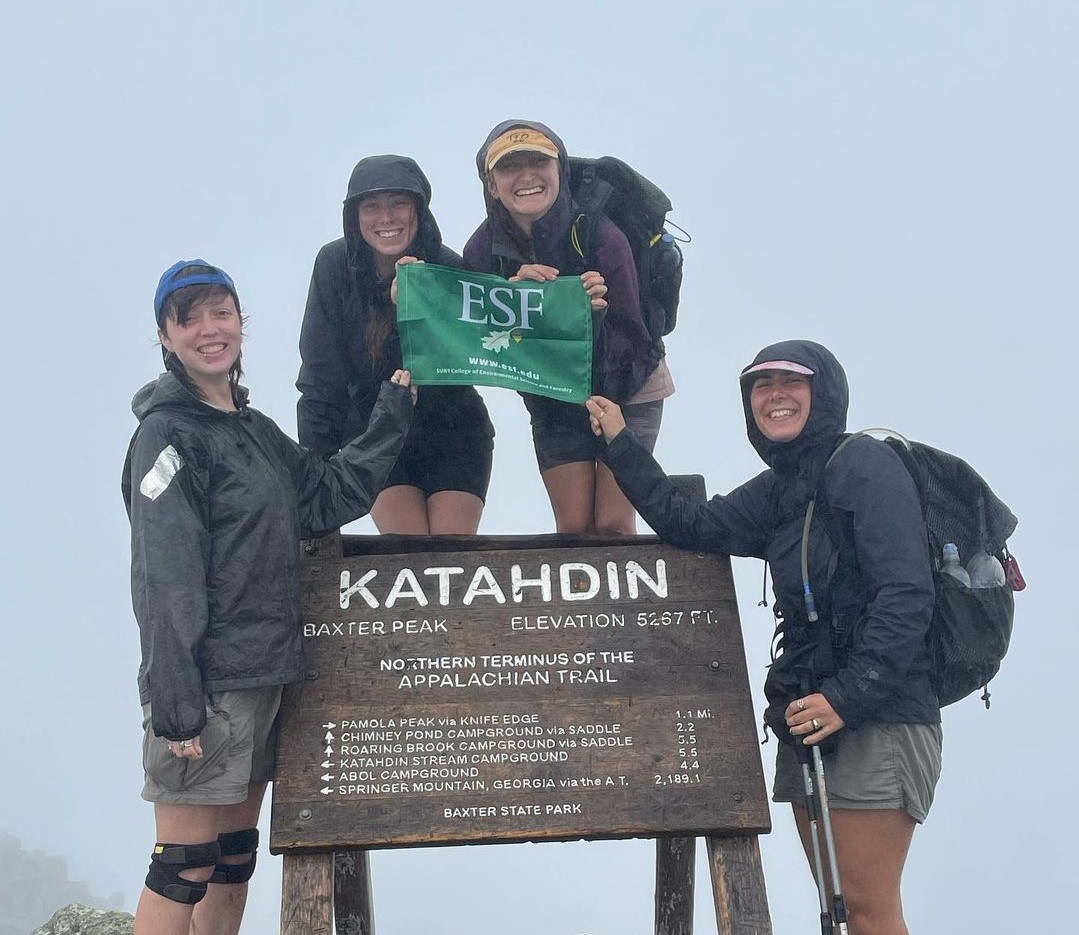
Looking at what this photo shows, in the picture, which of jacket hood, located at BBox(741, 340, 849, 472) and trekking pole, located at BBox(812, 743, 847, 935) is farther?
jacket hood, located at BBox(741, 340, 849, 472)

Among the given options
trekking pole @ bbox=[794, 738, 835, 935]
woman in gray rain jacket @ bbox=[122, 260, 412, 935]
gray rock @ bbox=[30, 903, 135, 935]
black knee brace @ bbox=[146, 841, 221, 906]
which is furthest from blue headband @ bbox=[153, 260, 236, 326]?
gray rock @ bbox=[30, 903, 135, 935]

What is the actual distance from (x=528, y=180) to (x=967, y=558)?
9.43ft

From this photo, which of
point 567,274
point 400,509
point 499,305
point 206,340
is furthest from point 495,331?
point 206,340

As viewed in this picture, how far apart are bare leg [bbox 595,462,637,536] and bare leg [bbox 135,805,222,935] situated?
2.55m

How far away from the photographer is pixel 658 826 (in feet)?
14.9

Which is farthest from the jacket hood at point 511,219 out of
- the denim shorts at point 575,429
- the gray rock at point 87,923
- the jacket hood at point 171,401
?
the gray rock at point 87,923

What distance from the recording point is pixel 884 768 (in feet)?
15.2

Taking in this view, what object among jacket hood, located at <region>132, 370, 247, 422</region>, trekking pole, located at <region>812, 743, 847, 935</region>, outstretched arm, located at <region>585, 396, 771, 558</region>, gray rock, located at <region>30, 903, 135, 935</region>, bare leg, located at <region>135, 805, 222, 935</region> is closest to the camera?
bare leg, located at <region>135, 805, 222, 935</region>

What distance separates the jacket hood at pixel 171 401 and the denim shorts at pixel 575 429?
191 centimetres

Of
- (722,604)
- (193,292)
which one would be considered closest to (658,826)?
(722,604)

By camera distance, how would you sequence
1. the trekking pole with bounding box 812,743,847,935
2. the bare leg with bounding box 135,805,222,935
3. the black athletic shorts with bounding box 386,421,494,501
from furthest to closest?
the black athletic shorts with bounding box 386,421,494,501
the trekking pole with bounding box 812,743,847,935
the bare leg with bounding box 135,805,222,935

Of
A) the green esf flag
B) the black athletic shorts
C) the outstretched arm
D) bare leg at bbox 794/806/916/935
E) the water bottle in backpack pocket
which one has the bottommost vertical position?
bare leg at bbox 794/806/916/935

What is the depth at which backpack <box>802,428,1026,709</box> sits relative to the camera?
4684 mm

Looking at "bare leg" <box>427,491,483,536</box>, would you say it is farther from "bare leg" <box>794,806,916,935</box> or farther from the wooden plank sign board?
"bare leg" <box>794,806,916,935</box>
